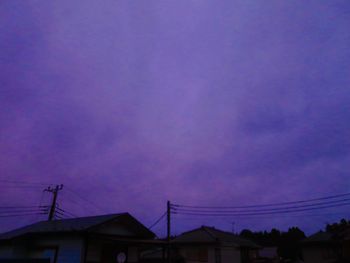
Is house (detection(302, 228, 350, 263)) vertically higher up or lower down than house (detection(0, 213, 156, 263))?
higher up

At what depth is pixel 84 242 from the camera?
1894 cm

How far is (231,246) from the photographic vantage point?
122 feet

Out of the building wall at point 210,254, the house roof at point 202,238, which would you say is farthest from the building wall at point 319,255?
the building wall at point 210,254

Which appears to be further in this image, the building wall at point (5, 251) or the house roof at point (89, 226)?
the building wall at point (5, 251)

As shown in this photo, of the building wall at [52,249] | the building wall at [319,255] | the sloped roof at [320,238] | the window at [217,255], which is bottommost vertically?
the building wall at [52,249]

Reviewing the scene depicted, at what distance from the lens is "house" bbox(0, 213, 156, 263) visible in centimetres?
1909

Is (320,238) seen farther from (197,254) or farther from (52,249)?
(52,249)

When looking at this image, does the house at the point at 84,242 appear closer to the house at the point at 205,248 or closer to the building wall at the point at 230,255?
the house at the point at 205,248

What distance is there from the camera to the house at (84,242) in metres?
19.1

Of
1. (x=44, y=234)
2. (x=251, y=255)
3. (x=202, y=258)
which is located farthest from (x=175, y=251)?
(x=44, y=234)

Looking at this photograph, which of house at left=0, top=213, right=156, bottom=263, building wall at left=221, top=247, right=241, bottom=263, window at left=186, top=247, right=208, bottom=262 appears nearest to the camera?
house at left=0, top=213, right=156, bottom=263

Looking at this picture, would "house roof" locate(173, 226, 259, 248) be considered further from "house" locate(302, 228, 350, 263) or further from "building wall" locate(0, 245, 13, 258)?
"building wall" locate(0, 245, 13, 258)

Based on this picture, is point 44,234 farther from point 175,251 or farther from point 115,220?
point 175,251

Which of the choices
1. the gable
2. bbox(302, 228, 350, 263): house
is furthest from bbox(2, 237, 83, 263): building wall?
bbox(302, 228, 350, 263): house
